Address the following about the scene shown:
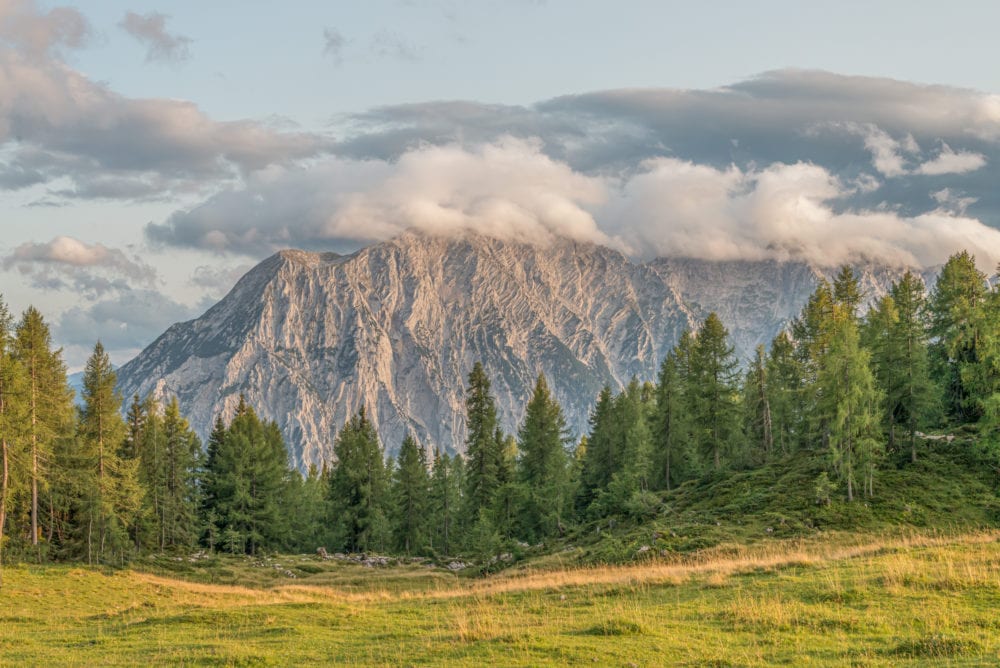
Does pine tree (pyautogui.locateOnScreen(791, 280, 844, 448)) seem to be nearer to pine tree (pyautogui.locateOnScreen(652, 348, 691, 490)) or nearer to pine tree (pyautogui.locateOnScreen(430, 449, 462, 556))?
pine tree (pyautogui.locateOnScreen(652, 348, 691, 490))

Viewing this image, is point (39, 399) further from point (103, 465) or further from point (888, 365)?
point (888, 365)

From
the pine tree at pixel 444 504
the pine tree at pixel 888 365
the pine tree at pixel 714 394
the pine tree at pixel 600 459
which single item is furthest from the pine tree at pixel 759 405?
the pine tree at pixel 444 504

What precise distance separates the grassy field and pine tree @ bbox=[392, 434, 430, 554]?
5969 centimetres

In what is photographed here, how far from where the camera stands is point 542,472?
3356 inches

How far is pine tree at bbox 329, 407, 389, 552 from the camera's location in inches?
3711

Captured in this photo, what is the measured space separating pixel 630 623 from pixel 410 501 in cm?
8056

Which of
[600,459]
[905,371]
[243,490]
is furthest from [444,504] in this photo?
[905,371]

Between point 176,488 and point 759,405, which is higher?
point 759,405

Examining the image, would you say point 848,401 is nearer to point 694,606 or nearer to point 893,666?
point 694,606

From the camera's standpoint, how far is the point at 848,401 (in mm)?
55750

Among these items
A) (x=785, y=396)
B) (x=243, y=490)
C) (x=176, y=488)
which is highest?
(x=785, y=396)

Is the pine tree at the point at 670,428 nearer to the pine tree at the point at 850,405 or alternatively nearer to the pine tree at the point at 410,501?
the pine tree at the point at 850,405

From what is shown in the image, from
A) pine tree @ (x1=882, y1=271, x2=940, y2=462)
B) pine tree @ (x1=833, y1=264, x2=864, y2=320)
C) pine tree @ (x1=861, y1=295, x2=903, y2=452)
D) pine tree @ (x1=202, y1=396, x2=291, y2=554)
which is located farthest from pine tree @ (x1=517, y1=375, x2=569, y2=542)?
pine tree @ (x1=833, y1=264, x2=864, y2=320)

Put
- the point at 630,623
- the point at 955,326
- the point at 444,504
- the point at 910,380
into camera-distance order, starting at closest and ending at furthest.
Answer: the point at 630,623
the point at 910,380
the point at 955,326
the point at 444,504
